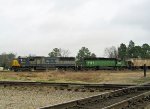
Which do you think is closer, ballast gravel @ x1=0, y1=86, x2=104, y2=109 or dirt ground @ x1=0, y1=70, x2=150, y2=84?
ballast gravel @ x1=0, y1=86, x2=104, y2=109

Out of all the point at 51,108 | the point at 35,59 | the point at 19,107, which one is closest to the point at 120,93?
the point at 19,107

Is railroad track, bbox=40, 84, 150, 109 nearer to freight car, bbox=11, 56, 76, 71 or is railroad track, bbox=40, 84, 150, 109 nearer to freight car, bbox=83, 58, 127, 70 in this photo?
freight car, bbox=11, 56, 76, 71

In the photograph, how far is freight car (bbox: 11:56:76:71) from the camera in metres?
66.7

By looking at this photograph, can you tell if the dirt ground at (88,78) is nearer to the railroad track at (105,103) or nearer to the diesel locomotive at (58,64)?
the railroad track at (105,103)

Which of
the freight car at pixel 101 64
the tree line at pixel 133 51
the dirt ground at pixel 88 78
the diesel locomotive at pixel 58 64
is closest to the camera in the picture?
the dirt ground at pixel 88 78

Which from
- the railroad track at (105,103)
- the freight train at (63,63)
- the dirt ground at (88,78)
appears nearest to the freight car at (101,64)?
the freight train at (63,63)

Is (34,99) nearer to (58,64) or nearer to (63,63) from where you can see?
(58,64)

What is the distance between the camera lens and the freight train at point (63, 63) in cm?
6800

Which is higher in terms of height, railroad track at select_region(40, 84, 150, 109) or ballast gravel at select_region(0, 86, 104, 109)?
railroad track at select_region(40, 84, 150, 109)

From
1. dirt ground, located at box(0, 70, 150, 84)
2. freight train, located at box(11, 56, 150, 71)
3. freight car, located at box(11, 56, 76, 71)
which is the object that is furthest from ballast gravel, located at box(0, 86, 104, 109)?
freight car, located at box(11, 56, 76, 71)

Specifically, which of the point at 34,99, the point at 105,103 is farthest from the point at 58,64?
the point at 105,103

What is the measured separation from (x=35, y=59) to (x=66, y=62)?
7575 mm

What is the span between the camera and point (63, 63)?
240 ft

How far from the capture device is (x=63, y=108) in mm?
10750
